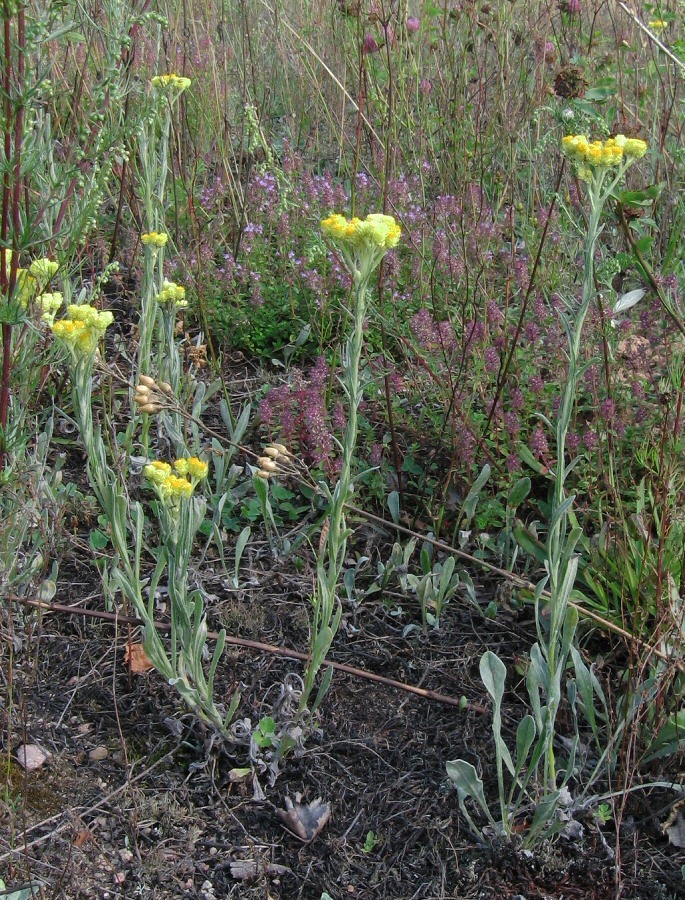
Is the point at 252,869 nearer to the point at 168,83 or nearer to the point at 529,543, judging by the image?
the point at 529,543

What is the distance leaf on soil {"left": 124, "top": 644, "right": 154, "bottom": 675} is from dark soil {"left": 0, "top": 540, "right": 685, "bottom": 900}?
0.02m

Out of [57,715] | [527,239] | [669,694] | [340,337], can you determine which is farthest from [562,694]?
[527,239]

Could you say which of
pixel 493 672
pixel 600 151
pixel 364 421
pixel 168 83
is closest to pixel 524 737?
pixel 493 672

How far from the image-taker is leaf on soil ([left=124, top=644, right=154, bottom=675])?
1.87 meters

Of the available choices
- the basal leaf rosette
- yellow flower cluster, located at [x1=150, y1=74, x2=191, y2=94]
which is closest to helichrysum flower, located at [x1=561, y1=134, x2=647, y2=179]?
the basal leaf rosette

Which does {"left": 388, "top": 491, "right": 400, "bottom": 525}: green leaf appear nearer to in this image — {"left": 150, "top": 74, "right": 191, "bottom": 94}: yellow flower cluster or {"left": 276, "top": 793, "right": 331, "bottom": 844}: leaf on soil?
{"left": 276, "top": 793, "right": 331, "bottom": 844}: leaf on soil

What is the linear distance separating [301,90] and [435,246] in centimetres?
194

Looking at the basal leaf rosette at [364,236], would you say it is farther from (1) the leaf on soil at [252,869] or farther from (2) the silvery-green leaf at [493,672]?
(1) the leaf on soil at [252,869]

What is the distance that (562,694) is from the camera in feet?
5.94

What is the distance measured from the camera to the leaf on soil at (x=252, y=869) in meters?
1.50

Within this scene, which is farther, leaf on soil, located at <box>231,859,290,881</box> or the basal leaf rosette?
leaf on soil, located at <box>231,859,290,881</box>

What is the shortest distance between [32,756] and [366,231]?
4.00 ft

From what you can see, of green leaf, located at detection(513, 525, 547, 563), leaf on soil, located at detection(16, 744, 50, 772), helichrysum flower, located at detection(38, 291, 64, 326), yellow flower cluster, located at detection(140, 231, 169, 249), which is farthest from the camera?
yellow flower cluster, located at detection(140, 231, 169, 249)

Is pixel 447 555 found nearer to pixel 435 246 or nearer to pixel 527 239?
pixel 435 246
